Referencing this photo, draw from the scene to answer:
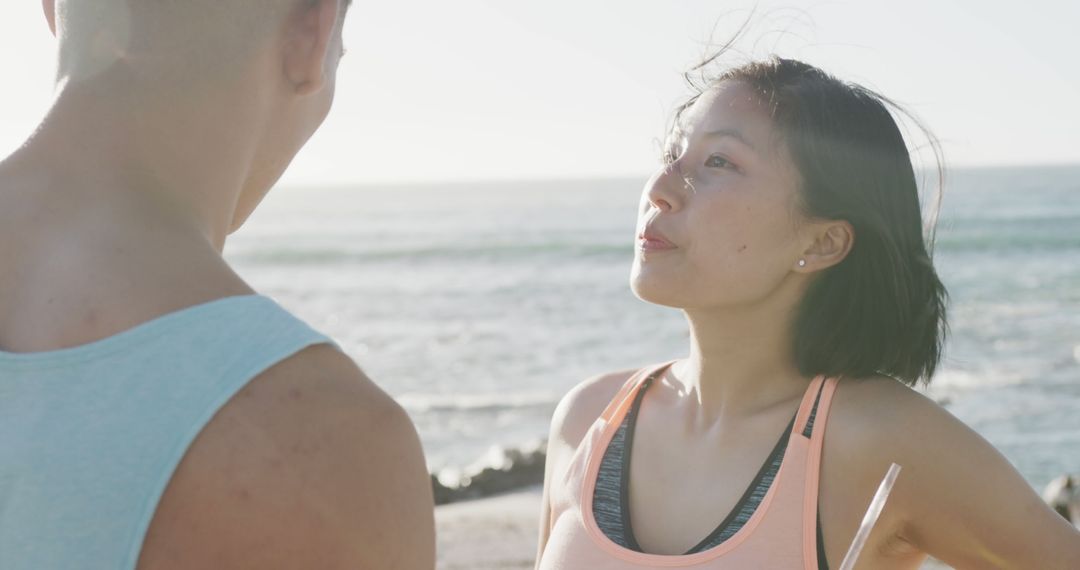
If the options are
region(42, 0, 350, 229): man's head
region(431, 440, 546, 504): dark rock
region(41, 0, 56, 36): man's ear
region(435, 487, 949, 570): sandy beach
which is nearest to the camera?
region(42, 0, 350, 229): man's head

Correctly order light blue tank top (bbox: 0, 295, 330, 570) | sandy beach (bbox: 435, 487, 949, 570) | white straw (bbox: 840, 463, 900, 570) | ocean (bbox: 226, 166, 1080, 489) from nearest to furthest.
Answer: light blue tank top (bbox: 0, 295, 330, 570) < white straw (bbox: 840, 463, 900, 570) < sandy beach (bbox: 435, 487, 949, 570) < ocean (bbox: 226, 166, 1080, 489)

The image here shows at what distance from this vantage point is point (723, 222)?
2727 millimetres

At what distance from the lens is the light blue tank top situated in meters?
1.13

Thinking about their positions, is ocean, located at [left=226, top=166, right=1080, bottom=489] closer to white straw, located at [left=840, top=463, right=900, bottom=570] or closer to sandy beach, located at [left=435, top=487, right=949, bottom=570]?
white straw, located at [left=840, top=463, right=900, bottom=570]

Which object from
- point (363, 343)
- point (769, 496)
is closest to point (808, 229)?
point (769, 496)

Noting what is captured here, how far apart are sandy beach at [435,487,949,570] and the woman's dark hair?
4293 mm

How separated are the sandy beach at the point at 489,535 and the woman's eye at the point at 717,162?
444 centimetres

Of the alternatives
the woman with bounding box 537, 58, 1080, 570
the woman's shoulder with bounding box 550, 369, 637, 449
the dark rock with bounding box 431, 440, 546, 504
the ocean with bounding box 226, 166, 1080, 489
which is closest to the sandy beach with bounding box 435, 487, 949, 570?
the dark rock with bounding box 431, 440, 546, 504

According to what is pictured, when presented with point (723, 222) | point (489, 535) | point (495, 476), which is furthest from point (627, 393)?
point (495, 476)

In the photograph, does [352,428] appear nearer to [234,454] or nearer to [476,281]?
[234,454]

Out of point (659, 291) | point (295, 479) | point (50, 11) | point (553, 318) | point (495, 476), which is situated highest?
point (50, 11)

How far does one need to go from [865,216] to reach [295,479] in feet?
Result: 6.29

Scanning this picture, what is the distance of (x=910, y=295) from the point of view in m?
2.74

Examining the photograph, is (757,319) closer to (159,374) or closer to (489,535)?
(159,374)
